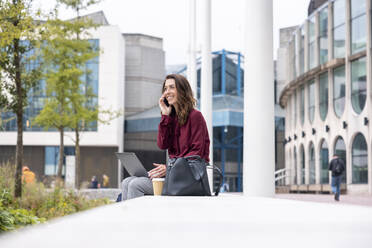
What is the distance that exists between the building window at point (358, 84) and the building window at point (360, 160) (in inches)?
61.3

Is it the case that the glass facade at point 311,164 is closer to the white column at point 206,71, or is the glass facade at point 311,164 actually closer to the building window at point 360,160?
the building window at point 360,160

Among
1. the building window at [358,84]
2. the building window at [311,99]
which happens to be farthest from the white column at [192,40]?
the building window at [311,99]

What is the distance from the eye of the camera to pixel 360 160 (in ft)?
85.8

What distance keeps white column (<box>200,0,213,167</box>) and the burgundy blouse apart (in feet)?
24.6

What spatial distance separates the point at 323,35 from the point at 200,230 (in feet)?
105

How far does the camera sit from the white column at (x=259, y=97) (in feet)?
14.6

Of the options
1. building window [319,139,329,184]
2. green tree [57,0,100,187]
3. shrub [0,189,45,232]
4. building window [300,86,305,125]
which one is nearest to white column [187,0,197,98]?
green tree [57,0,100,187]

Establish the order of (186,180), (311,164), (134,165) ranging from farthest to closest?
(311,164) → (134,165) → (186,180)

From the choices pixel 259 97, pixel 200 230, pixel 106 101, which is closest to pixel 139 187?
pixel 259 97

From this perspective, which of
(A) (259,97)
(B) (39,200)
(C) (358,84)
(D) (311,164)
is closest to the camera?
(A) (259,97)

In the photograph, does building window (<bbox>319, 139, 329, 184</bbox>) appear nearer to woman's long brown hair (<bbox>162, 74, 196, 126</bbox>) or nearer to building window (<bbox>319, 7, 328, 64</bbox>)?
building window (<bbox>319, 7, 328, 64</bbox>)

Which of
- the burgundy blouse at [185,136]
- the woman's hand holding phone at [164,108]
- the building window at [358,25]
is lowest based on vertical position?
the burgundy blouse at [185,136]

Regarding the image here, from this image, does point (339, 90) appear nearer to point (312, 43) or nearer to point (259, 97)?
point (312, 43)

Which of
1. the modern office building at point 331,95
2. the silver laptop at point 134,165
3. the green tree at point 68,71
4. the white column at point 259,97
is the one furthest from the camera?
the modern office building at point 331,95
